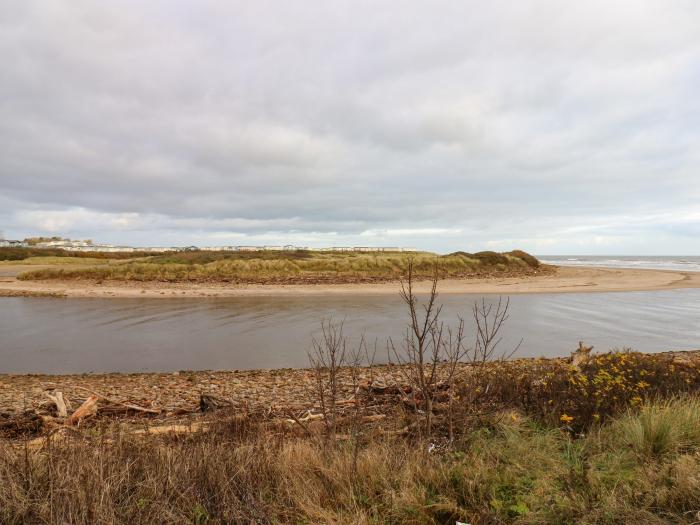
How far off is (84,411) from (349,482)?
504 centimetres

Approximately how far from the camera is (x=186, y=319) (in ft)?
65.8

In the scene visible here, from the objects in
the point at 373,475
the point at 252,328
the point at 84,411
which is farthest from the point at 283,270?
the point at 373,475

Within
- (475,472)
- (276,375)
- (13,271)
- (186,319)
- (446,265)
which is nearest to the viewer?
(475,472)

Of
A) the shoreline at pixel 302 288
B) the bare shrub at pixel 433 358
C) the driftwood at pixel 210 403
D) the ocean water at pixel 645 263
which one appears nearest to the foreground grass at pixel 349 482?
the bare shrub at pixel 433 358

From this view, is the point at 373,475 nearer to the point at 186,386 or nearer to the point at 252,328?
the point at 186,386

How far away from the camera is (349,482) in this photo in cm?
360

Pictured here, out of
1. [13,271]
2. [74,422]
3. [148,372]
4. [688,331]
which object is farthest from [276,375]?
[13,271]

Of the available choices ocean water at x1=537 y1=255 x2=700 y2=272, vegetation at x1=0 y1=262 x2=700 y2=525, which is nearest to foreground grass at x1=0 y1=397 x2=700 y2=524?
vegetation at x1=0 y1=262 x2=700 y2=525

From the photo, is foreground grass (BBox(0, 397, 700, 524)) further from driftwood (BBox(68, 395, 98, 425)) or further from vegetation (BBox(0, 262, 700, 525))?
driftwood (BBox(68, 395, 98, 425))

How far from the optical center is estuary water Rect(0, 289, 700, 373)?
13.0m

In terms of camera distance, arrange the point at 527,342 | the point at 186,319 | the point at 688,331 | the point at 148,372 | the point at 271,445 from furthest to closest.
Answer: the point at 186,319 → the point at 688,331 → the point at 527,342 → the point at 148,372 → the point at 271,445

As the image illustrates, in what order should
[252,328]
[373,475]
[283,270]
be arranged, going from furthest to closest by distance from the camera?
[283,270], [252,328], [373,475]

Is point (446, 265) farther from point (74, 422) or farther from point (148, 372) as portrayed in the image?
point (74, 422)

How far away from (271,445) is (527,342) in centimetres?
1213
